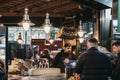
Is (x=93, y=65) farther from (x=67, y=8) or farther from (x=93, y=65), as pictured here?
(x=67, y=8)

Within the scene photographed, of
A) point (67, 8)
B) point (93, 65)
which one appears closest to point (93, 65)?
point (93, 65)

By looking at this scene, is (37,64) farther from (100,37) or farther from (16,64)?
(100,37)

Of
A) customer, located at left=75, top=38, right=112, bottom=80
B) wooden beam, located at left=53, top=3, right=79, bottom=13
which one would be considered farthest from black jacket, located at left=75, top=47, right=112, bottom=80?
wooden beam, located at left=53, top=3, right=79, bottom=13

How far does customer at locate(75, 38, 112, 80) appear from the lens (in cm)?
691

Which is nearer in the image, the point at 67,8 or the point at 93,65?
the point at 93,65

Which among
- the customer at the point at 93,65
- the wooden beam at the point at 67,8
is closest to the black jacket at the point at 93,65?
the customer at the point at 93,65

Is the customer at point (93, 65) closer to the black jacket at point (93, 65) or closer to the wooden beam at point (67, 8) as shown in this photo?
the black jacket at point (93, 65)

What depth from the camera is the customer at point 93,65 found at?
22.7 feet

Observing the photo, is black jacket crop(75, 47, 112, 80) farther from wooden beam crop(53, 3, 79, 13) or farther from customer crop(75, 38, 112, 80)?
wooden beam crop(53, 3, 79, 13)

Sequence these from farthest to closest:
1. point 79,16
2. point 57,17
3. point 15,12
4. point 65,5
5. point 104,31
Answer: point 57,17 → point 15,12 → point 79,16 → point 65,5 → point 104,31

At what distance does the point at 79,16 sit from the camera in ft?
55.4

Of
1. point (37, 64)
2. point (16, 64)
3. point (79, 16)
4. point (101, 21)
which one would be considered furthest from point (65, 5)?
point (16, 64)

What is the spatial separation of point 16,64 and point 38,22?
10.5 m

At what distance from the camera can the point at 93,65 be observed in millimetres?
6961
